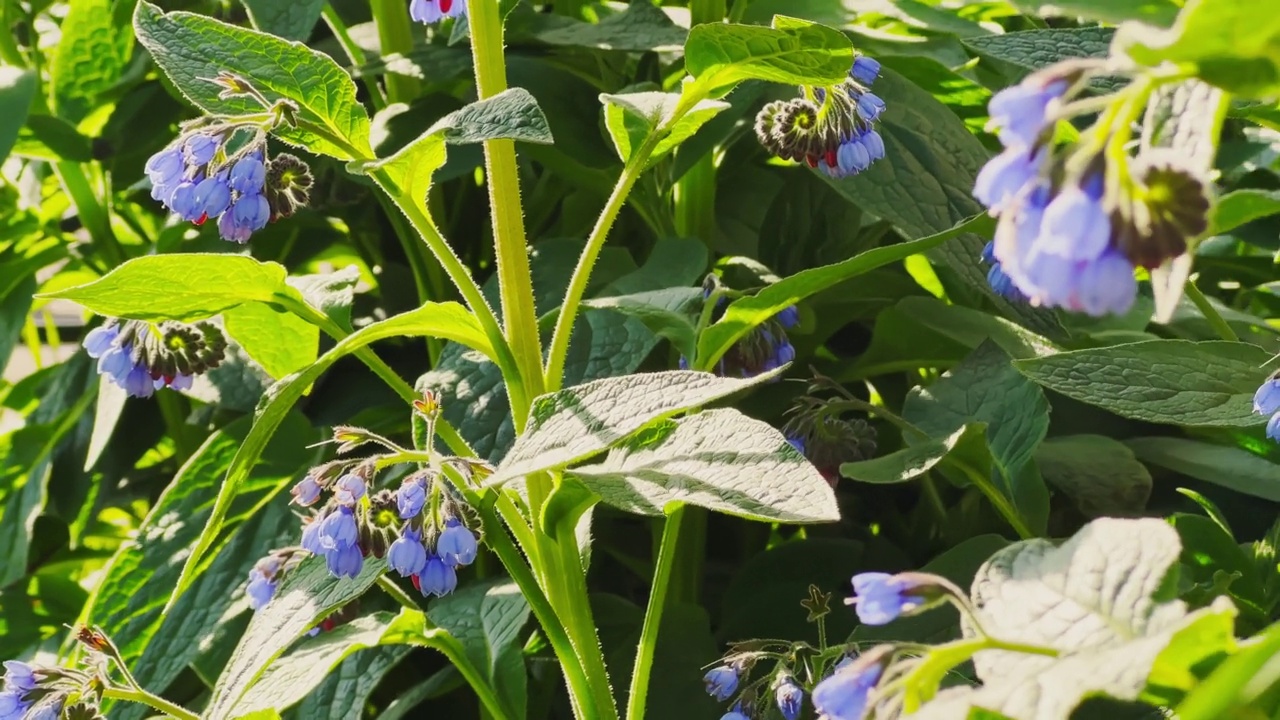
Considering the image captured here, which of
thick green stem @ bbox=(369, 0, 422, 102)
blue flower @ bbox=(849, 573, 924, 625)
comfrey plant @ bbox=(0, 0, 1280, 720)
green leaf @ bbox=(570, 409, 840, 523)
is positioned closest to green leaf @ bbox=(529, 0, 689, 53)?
comfrey plant @ bbox=(0, 0, 1280, 720)

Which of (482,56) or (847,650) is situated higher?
(482,56)

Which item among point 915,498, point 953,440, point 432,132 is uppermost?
point 432,132

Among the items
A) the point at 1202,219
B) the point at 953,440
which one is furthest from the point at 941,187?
the point at 1202,219

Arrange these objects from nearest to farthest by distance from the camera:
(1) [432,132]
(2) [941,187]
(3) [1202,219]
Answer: (3) [1202,219]
(1) [432,132]
(2) [941,187]

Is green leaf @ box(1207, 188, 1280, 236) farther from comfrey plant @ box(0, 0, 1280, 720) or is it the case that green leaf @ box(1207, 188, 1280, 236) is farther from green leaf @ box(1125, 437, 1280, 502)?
green leaf @ box(1125, 437, 1280, 502)

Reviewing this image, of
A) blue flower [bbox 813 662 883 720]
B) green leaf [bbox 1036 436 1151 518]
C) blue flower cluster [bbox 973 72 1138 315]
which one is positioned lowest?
green leaf [bbox 1036 436 1151 518]

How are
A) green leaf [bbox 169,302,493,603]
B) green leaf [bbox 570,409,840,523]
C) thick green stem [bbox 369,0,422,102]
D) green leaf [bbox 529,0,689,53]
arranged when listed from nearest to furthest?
green leaf [bbox 570,409,840,523] → green leaf [bbox 169,302,493,603] → green leaf [bbox 529,0,689,53] → thick green stem [bbox 369,0,422,102]

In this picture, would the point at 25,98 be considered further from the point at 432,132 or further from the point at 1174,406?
the point at 1174,406
